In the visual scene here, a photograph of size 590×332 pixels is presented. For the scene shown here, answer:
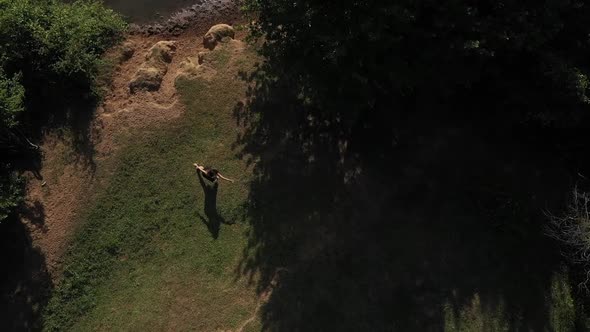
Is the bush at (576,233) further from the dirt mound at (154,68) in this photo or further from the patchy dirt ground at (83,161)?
the dirt mound at (154,68)

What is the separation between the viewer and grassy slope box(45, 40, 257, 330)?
17.4 m

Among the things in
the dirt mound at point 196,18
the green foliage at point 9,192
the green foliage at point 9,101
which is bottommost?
the green foliage at point 9,192

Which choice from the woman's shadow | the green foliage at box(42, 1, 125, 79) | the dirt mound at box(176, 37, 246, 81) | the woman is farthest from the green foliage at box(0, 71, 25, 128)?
the woman's shadow

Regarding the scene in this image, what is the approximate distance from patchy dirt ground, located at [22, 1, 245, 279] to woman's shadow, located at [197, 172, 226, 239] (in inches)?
132

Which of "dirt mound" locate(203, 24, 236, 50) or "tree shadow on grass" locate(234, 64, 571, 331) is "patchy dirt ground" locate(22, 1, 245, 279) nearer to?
"dirt mound" locate(203, 24, 236, 50)

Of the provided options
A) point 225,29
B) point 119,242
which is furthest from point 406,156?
point 119,242

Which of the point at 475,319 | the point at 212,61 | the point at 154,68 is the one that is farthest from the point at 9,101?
the point at 475,319

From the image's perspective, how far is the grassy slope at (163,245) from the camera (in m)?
17.4

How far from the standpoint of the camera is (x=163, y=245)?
18125mm

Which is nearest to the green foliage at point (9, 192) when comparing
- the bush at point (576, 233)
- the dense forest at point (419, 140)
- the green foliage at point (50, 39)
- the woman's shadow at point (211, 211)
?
the green foliage at point (50, 39)

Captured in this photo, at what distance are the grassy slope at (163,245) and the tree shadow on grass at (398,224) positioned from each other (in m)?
0.82

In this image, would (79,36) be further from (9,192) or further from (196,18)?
(9,192)

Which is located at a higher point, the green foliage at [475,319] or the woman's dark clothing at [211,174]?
the woman's dark clothing at [211,174]

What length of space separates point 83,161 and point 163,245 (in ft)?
15.0
